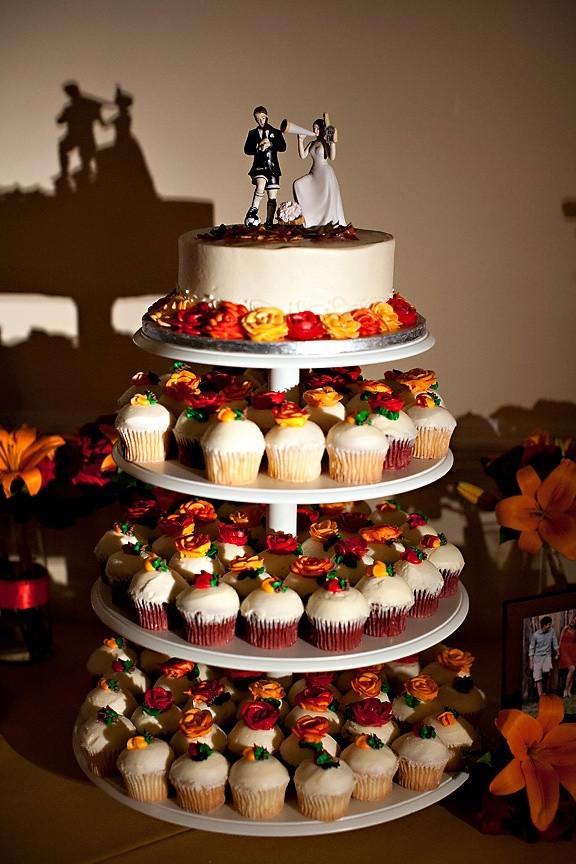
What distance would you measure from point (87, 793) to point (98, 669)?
0.96 ft

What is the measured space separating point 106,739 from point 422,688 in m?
0.73

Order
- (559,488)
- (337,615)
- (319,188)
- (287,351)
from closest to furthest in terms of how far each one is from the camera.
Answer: (287,351) < (337,615) < (319,188) < (559,488)

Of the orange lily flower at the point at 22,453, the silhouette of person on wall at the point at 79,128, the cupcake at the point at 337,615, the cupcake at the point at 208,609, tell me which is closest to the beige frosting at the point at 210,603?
the cupcake at the point at 208,609

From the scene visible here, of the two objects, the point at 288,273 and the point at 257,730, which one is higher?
the point at 288,273

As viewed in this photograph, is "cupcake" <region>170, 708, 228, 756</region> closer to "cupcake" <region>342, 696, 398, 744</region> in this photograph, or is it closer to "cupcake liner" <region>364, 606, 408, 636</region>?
"cupcake" <region>342, 696, 398, 744</region>

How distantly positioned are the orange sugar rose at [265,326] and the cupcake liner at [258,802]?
0.95 m

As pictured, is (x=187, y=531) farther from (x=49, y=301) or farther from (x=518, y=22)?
(x=518, y=22)

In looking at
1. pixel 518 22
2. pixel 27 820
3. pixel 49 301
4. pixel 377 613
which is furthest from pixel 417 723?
pixel 518 22

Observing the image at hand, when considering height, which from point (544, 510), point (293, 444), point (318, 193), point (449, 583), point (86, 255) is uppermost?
point (318, 193)

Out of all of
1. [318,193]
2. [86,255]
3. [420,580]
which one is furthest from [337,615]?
[86,255]

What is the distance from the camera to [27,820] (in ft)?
8.34

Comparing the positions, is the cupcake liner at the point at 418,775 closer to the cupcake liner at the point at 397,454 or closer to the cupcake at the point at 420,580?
the cupcake at the point at 420,580

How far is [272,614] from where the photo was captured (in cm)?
Result: 233

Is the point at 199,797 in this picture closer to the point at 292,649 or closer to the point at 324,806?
the point at 324,806
